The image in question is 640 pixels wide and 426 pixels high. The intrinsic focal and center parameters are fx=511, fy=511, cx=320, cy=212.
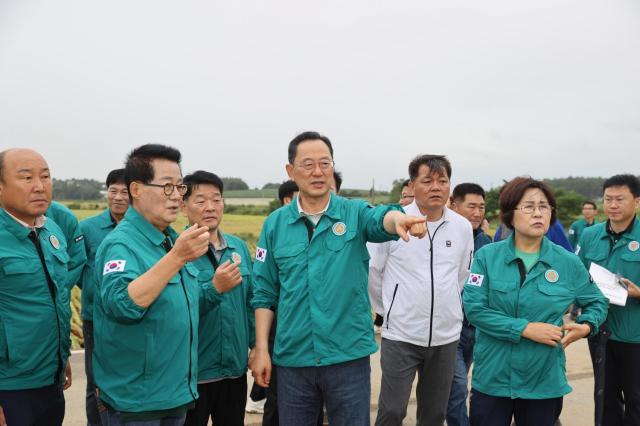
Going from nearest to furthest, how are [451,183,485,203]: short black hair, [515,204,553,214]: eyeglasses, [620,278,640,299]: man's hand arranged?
[515,204,553,214]: eyeglasses
[620,278,640,299]: man's hand
[451,183,485,203]: short black hair

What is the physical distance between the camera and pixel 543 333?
9.36 ft

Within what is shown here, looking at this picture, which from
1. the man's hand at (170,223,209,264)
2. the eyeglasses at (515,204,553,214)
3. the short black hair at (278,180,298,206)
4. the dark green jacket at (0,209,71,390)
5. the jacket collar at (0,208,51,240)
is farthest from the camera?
the short black hair at (278,180,298,206)

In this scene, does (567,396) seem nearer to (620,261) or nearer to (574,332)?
(620,261)

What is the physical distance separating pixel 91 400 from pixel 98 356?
1882 millimetres

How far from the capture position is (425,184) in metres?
3.72

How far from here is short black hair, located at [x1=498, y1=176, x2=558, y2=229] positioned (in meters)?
3.20

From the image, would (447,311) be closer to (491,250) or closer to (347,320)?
(491,250)

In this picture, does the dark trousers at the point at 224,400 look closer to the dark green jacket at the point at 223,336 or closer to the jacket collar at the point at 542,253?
the dark green jacket at the point at 223,336

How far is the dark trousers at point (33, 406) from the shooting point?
2602mm

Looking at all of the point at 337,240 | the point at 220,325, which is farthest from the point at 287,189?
the point at 337,240

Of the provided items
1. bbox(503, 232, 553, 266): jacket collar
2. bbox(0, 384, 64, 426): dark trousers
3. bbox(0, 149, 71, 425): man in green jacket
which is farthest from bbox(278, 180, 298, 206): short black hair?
bbox(0, 384, 64, 426): dark trousers

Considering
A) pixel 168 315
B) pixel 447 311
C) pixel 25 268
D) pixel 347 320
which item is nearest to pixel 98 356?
pixel 168 315

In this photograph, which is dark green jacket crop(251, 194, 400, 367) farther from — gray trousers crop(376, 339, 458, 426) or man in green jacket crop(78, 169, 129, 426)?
man in green jacket crop(78, 169, 129, 426)

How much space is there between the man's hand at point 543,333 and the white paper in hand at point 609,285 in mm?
1120
